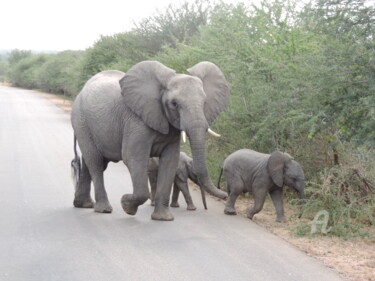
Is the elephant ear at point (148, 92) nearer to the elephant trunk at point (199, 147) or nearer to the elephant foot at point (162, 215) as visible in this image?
the elephant trunk at point (199, 147)

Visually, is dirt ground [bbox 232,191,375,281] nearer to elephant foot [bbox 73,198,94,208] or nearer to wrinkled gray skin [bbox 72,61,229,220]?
wrinkled gray skin [bbox 72,61,229,220]

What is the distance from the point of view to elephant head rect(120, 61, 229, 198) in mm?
8633

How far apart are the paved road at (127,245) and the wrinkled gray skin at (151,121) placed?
20.8 inches

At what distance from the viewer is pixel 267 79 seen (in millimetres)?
12555

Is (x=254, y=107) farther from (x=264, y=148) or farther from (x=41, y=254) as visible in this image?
(x=41, y=254)

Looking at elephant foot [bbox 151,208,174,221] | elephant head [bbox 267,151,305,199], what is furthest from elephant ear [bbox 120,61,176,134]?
elephant head [bbox 267,151,305,199]

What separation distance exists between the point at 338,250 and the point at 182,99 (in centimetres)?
273

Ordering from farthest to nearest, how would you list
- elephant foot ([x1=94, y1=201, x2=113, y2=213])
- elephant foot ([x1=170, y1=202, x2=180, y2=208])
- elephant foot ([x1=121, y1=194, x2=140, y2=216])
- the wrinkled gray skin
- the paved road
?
elephant foot ([x1=170, y1=202, x2=180, y2=208]) → elephant foot ([x1=94, y1=201, x2=113, y2=213]) → elephant foot ([x1=121, y1=194, x2=140, y2=216]) → the wrinkled gray skin → the paved road

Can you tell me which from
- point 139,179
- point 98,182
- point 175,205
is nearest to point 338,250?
point 139,179

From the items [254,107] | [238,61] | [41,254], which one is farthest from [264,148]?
[41,254]

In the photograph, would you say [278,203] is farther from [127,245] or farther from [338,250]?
[127,245]

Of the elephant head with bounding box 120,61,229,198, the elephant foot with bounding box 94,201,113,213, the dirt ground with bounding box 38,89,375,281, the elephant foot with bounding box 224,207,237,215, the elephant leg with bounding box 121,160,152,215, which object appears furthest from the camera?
the elephant foot with bounding box 224,207,237,215

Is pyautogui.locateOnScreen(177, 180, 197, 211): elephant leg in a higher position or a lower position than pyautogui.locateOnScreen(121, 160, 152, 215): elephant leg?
lower

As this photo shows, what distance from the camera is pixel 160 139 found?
9.49m
